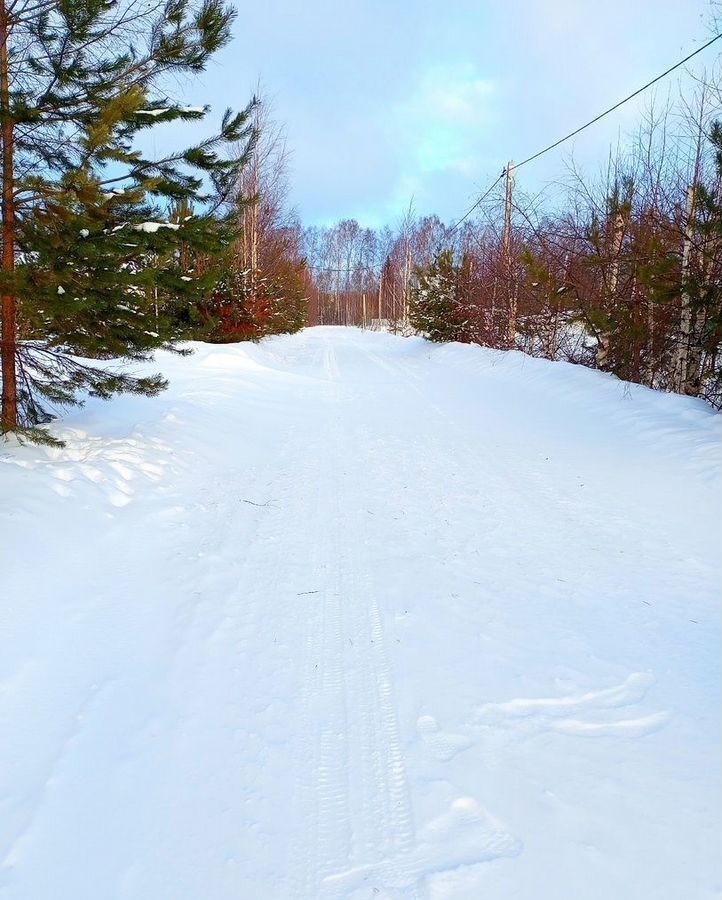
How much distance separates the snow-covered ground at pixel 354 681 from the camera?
1.63 metres

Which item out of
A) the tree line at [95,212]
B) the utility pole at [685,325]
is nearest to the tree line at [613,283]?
the utility pole at [685,325]

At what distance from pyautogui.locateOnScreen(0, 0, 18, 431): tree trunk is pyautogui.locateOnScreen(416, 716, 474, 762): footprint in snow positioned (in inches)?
164

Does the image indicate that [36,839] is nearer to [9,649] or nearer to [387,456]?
[9,649]

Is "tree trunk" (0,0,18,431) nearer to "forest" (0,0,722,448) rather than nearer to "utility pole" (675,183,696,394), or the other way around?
"forest" (0,0,722,448)

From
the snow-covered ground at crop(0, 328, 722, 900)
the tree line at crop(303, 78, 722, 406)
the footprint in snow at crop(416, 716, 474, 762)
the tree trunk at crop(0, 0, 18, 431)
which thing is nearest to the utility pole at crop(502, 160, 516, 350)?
the tree line at crop(303, 78, 722, 406)

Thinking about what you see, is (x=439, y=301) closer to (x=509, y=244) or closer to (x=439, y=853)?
(x=509, y=244)

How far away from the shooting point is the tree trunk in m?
4.16

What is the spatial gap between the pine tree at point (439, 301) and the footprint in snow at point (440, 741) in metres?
18.3

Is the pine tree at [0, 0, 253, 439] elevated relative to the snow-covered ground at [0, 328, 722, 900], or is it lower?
elevated

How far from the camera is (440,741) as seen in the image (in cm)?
206

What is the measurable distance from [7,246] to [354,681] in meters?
4.53

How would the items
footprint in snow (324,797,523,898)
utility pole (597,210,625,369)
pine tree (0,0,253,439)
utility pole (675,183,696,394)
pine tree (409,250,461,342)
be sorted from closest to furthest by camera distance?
footprint in snow (324,797,523,898)
pine tree (0,0,253,439)
utility pole (675,183,696,394)
utility pole (597,210,625,369)
pine tree (409,250,461,342)

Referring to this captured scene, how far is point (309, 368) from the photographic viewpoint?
51.9ft

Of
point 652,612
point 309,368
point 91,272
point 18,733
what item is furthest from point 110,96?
point 309,368
